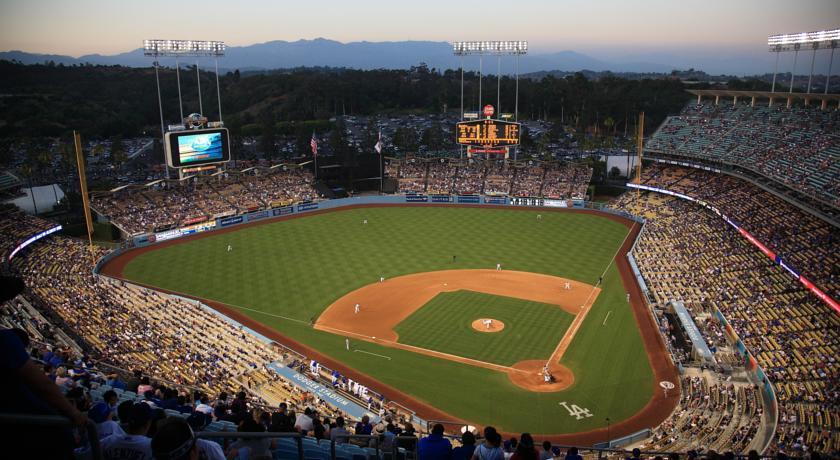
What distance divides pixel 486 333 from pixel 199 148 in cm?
3551

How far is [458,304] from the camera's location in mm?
35531

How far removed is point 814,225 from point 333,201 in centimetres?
4249

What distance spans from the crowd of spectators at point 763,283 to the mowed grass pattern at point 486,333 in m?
6.97

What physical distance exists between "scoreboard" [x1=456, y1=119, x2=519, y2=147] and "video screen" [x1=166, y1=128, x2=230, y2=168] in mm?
24919

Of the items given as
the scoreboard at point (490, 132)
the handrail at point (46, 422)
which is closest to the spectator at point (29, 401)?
the handrail at point (46, 422)

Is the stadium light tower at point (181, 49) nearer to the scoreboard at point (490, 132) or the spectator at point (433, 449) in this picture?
the scoreboard at point (490, 132)

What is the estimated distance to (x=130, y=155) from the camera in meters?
82.9

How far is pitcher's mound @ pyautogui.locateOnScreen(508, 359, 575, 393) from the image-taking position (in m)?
26.0

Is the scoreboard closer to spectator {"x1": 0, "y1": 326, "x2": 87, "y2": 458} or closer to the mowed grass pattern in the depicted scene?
the mowed grass pattern

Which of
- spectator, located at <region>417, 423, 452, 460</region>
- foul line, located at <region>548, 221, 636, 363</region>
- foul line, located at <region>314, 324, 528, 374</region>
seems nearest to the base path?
foul line, located at <region>314, 324, 528, 374</region>

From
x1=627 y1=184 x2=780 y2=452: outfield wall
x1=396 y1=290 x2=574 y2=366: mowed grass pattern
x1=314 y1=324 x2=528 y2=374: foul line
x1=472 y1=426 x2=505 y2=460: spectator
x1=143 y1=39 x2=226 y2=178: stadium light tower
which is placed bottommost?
x1=314 y1=324 x2=528 y2=374: foul line

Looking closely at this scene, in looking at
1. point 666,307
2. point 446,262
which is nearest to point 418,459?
point 666,307

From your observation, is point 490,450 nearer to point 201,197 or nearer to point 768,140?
point 768,140

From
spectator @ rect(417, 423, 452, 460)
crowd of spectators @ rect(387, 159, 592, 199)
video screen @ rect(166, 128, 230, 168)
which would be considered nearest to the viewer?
spectator @ rect(417, 423, 452, 460)
